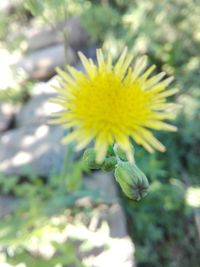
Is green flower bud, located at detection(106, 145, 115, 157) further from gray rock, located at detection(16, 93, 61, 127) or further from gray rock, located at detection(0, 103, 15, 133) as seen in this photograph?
gray rock, located at detection(0, 103, 15, 133)

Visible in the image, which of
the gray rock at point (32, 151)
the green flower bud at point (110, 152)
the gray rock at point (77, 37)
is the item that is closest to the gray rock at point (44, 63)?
the gray rock at point (77, 37)

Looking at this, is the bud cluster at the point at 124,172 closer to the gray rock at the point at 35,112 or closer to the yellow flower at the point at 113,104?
the yellow flower at the point at 113,104

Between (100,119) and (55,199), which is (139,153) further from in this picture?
(100,119)

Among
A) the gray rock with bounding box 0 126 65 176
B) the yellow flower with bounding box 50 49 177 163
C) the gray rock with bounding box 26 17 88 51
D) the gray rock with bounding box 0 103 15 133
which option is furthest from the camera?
the gray rock with bounding box 26 17 88 51

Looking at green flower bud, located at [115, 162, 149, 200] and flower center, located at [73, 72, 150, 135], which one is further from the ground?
flower center, located at [73, 72, 150, 135]

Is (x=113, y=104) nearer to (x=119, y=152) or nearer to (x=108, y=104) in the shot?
(x=108, y=104)

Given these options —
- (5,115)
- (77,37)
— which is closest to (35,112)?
(5,115)

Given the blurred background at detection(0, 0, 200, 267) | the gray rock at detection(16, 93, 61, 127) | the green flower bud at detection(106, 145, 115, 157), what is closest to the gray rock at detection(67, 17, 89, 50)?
the blurred background at detection(0, 0, 200, 267)

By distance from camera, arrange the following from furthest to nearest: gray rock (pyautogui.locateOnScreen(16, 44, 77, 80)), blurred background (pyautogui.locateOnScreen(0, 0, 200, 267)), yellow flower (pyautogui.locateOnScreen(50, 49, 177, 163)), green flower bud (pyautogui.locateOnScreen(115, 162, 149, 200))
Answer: gray rock (pyautogui.locateOnScreen(16, 44, 77, 80))
blurred background (pyautogui.locateOnScreen(0, 0, 200, 267))
green flower bud (pyautogui.locateOnScreen(115, 162, 149, 200))
yellow flower (pyautogui.locateOnScreen(50, 49, 177, 163))
